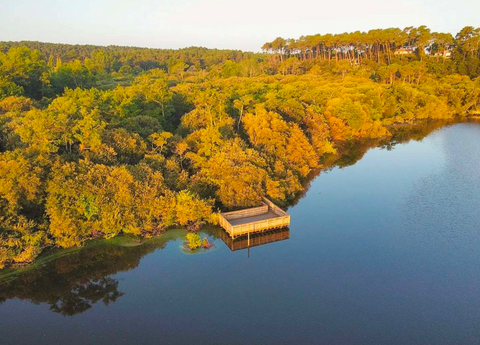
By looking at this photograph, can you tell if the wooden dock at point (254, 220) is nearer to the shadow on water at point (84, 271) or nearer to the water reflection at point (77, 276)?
the shadow on water at point (84, 271)

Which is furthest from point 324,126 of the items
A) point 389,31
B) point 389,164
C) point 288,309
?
point 389,31

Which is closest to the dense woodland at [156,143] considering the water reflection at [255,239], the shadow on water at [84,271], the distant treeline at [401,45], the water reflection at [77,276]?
the shadow on water at [84,271]

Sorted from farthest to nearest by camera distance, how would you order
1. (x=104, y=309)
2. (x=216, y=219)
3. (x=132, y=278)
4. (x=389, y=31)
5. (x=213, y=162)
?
(x=389, y=31), (x=213, y=162), (x=216, y=219), (x=132, y=278), (x=104, y=309)

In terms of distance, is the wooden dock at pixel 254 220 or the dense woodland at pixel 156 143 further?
the wooden dock at pixel 254 220

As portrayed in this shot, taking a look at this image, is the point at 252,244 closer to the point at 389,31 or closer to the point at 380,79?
the point at 380,79

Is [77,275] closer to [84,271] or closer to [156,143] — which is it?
[84,271]

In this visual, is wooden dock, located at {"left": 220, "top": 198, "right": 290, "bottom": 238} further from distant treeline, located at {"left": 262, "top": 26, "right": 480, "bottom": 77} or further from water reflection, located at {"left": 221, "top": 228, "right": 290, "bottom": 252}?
distant treeline, located at {"left": 262, "top": 26, "right": 480, "bottom": 77}

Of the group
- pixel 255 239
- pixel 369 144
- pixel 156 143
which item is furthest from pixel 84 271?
pixel 369 144
